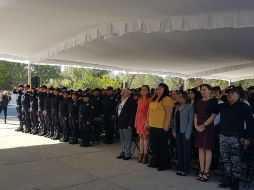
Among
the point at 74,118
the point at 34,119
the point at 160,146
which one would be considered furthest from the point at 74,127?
the point at 160,146

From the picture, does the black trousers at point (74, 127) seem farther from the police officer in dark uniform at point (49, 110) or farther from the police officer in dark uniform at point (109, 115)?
the police officer in dark uniform at point (49, 110)

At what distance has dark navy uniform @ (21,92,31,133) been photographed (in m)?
11.5

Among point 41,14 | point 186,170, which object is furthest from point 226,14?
point 41,14

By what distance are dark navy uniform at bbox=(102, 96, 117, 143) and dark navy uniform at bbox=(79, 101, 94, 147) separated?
0.77m

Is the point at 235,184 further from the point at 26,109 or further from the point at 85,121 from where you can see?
the point at 26,109

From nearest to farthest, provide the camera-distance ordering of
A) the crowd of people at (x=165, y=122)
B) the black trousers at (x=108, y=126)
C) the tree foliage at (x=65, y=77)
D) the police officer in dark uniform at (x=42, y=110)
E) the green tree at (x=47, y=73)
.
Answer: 1. the crowd of people at (x=165, y=122)
2. the black trousers at (x=108, y=126)
3. the police officer in dark uniform at (x=42, y=110)
4. the tree foliage at (x=65, y=77)
5. the green tree at (x=47, y=73)

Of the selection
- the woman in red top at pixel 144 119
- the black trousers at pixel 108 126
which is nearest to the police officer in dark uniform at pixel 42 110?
the black trousers at pixel 108 126

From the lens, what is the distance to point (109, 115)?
1028 centimetres

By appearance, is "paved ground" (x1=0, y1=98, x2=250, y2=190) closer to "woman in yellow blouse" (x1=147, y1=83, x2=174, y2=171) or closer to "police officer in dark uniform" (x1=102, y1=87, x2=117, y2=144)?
"woman in yellow blouse" (x1=147, y1=83, x2=174, y2=171)

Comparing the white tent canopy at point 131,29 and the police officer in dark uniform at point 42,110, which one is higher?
the white tent canopy at point 131,29

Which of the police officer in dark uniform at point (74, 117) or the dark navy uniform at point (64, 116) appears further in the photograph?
the dark navy uniform at point (64, 116)

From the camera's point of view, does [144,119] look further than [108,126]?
No

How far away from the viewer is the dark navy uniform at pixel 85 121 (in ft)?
30.7

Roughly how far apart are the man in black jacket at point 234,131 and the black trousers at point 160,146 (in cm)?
141
